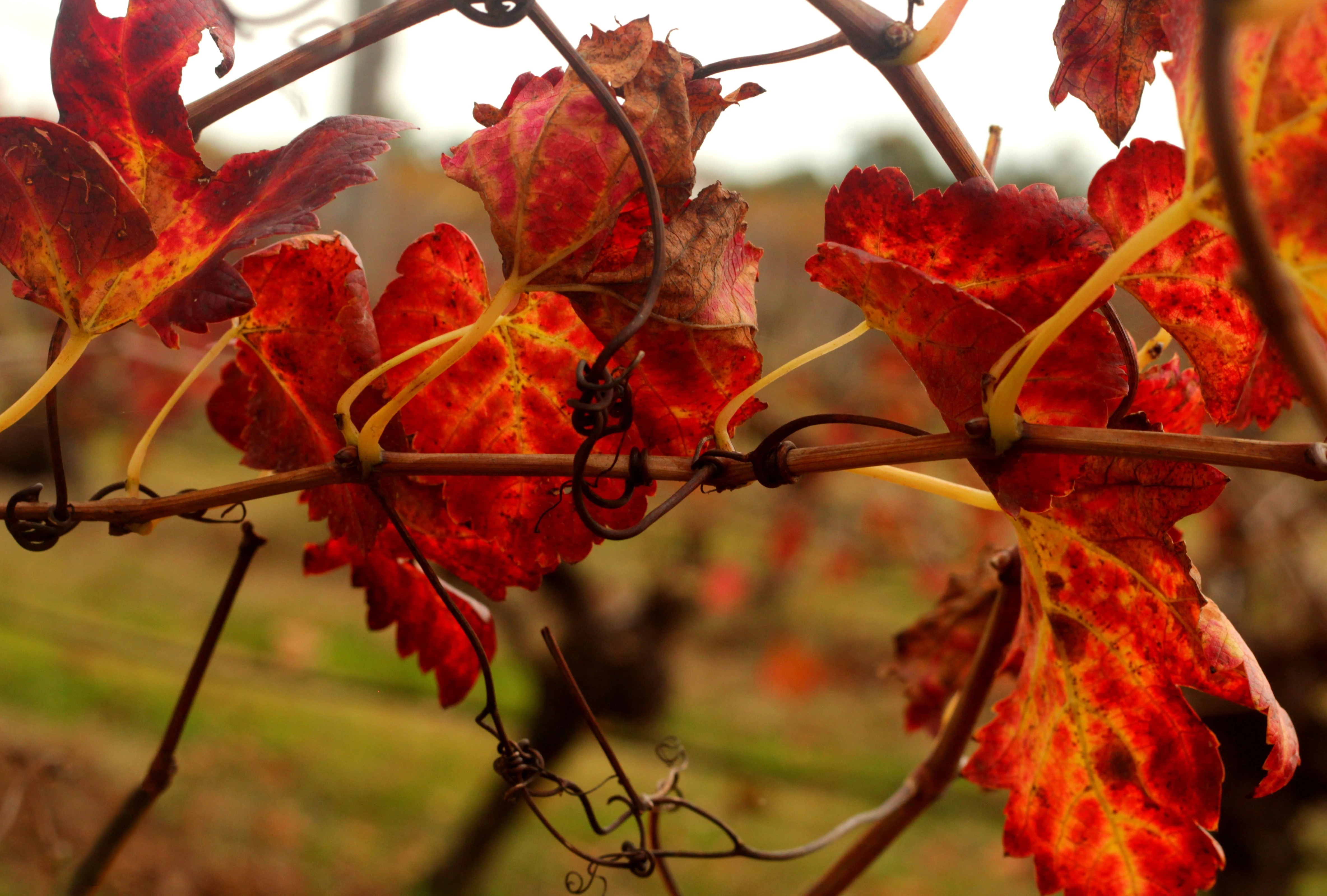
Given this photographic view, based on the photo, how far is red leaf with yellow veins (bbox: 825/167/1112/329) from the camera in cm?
27

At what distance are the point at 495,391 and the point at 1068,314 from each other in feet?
0.63

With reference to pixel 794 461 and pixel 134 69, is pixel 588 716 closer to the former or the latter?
pixel 794 461

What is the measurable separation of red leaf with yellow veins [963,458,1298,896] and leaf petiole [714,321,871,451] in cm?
8

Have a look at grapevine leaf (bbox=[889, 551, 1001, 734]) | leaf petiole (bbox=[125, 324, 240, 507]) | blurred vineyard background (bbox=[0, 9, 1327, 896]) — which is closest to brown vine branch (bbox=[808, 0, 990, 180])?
leaf petiole (bbox=[125, 324, 240, 507])

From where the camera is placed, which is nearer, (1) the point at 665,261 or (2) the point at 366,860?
(1) the point at 665,261

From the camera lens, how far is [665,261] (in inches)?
10.7

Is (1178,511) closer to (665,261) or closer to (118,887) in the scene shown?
(665,261)

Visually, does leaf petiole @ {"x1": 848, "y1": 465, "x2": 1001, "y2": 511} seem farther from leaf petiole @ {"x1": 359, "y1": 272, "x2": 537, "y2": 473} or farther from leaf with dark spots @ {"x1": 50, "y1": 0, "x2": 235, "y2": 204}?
leaf with dark spots @ {"x1": 50, "y1": 0, "x2": 235, "y2": 204}

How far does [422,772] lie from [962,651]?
8.97ft

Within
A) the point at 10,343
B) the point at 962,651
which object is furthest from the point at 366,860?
the point at 962,651

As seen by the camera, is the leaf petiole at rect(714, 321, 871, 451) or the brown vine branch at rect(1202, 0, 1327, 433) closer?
the brown vine branch at rect(1202, 0, 1327, 433)

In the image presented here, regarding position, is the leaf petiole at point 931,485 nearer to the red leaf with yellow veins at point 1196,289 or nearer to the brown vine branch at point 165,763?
the red leaf with yellow veins at point 1196,289

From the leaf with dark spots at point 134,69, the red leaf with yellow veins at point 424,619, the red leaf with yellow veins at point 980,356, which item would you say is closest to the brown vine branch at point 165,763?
the red leaf with yellow veins at point 424,619

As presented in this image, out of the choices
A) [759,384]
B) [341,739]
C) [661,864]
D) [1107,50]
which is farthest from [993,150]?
[341,739]
